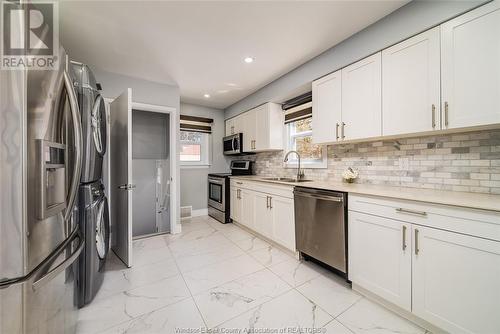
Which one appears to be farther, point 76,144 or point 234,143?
point 234,143

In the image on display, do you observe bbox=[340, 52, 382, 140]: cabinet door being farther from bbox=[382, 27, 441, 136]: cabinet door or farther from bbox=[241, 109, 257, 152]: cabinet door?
bbox=[241, 109, 257, 152]: cabinet door

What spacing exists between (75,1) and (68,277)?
2.02 meters

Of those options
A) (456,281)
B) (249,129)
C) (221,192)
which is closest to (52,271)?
(456,281)

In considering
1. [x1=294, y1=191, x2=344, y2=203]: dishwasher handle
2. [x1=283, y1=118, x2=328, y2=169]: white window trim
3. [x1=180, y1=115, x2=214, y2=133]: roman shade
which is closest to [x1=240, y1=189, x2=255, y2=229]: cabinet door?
[x1=283, y1=118, x2=328, y2=169]: white window trim

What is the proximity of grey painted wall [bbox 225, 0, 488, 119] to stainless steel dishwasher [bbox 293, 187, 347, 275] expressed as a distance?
142cm

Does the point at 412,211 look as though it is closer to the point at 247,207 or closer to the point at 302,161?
the point at 302,161

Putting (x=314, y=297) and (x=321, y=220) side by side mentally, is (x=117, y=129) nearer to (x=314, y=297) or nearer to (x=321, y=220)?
(x=321, y=220)

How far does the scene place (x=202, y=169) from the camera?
4.34 meters

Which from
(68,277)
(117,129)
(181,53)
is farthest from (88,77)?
(68,277)

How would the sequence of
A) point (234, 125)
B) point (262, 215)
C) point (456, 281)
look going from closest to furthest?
1. point (456, 281)
2. point (262, 215)
3. point (234, 125)

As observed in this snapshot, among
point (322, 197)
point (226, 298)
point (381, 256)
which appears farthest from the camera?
point (322, 197)

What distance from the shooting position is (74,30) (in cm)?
187

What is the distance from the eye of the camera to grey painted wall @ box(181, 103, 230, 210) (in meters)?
4.16

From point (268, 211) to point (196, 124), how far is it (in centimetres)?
256
